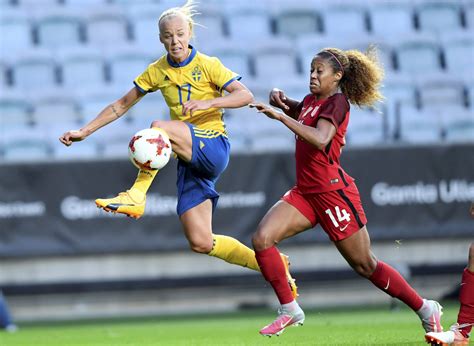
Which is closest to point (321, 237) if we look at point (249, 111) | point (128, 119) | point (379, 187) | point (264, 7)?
point (379, 187)

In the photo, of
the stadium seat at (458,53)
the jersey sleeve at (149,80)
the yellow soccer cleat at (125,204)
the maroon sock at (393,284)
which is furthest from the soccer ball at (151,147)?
the stadium seat at (458,53)

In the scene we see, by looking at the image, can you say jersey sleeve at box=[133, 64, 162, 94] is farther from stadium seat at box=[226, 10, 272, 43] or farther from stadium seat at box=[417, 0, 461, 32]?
stadium seat at box=[417, 0, 461, 32]

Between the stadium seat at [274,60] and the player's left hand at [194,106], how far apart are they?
743 cm

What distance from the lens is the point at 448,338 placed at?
20.8ft

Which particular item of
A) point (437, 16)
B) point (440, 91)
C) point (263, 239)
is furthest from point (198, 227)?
point (437, 16)

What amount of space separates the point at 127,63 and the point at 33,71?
1.25m

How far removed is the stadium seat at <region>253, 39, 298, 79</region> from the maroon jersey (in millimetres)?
7236

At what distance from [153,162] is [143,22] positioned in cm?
798

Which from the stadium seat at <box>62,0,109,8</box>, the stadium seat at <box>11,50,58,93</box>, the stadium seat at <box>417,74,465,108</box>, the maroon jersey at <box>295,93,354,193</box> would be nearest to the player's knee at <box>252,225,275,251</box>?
the maroon jersey at <box>295,93,354,193</box>

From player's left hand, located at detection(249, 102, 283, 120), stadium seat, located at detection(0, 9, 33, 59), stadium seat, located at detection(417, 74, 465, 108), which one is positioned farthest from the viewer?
stadium seat, located at detection(0, 9, 33, 59)

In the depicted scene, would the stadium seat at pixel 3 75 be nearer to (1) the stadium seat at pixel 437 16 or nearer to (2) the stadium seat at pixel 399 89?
(2) the stadium seat at pixel 399 89

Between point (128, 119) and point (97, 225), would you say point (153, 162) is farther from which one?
point (128, 119)

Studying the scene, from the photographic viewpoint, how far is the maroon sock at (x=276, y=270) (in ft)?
22.7

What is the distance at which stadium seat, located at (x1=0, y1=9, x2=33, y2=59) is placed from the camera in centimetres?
1428
